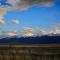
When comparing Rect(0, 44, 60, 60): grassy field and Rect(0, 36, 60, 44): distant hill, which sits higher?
Rect(0, 36, 60, 44): distant hill

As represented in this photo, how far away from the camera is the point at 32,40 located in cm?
469

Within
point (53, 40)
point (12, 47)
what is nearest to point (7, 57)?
point (12, 47)

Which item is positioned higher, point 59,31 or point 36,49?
point 59,31

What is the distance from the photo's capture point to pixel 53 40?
15.0 feet

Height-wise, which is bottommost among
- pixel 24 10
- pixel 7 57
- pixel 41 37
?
pixel 7 57

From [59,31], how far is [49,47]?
323mm

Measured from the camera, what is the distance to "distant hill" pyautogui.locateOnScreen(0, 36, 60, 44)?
4.56m

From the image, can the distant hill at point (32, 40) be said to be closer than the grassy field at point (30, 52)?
No

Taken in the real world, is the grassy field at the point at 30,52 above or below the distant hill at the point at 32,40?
below

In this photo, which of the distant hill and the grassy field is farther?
the distant hill

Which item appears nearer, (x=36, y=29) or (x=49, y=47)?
(x=49, y=47)

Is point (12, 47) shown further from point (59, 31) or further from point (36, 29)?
point (59, 31)

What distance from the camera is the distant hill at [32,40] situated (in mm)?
4559

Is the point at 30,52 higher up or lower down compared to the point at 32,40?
lower down
